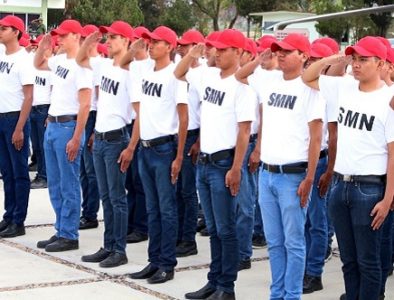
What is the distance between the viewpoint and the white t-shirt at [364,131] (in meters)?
5.03

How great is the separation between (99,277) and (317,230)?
173cm

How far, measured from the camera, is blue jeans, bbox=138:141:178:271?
651cm

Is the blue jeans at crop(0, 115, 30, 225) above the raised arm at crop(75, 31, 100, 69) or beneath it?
beneath

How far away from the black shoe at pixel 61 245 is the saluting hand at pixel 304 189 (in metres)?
2.85

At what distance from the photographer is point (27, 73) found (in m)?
8.16

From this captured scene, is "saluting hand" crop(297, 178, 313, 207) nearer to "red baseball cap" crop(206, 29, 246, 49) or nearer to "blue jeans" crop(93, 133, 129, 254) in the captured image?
"red baseball cap" crop(206, 29, 246, 49)

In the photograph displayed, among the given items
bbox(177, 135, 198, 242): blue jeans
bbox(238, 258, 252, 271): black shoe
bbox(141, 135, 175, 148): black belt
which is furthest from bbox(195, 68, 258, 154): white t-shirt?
bbox(177, 135, 198, 242): blue jeans

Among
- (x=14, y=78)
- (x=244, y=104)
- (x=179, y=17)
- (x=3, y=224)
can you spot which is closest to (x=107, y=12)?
(x=179, y=17)

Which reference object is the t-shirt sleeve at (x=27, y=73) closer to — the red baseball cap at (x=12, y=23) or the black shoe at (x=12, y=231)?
the red baseball cap at (x=12, y=23)

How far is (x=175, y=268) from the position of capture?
713cm

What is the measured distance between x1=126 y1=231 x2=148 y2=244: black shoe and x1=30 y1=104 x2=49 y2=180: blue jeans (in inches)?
137

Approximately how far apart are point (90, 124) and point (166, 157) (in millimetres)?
2813

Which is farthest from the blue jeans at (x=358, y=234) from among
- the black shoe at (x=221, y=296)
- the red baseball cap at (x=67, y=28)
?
the red baseball cap at (x=67, y=28)

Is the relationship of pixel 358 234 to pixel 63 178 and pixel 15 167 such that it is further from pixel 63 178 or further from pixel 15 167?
pixel 15 167
